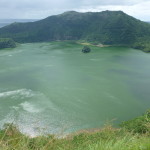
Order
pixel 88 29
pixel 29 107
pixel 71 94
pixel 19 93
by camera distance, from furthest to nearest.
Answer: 1. pixel 88 29
2. pixel 19 93
3. pixel 71 94
4. pixel 29 107

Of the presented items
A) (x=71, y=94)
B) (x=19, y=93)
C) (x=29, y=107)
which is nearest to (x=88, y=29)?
(x=71, y=94)

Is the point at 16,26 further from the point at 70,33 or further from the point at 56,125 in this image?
the point at 56,125

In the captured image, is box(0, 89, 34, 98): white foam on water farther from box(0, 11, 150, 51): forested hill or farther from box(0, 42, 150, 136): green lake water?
box(0, 11, 150, 51): forested hill

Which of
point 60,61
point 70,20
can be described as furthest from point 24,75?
point 70,20

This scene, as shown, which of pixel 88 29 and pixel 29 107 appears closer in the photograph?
pixel 29 107

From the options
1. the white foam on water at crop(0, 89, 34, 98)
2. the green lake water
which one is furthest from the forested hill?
the white foam on water at crop(0, 89, 34, 98)

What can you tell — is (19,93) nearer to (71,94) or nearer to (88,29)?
(71,94)
